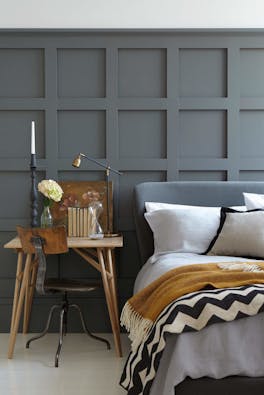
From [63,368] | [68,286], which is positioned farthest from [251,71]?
[63,368]

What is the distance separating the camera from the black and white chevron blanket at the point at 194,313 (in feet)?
8.73

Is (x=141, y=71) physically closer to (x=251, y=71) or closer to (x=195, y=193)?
(x=251, y=71)

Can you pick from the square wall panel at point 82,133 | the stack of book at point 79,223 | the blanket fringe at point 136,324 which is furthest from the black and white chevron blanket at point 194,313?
the square wall panel at point 82,133

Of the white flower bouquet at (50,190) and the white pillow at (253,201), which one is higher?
the white flower bouquet at (50,190)

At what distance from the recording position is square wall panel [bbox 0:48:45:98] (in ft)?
15.6

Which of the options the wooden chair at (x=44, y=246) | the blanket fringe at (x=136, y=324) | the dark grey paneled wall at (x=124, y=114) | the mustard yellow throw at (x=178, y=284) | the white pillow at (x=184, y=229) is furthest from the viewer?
the dark grey paneled wall at (x=124, y=114)

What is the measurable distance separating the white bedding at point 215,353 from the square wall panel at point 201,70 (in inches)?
Answer: 97.2

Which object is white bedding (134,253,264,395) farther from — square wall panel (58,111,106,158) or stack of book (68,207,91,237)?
square wall panel (58,111,106,158)

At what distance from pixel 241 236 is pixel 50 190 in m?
1.35

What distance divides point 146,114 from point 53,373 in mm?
2028

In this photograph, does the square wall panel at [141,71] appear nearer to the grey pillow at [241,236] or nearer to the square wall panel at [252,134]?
the square wall panel at [252,134]

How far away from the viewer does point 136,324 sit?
3191 mm

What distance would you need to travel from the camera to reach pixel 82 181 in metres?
4.75

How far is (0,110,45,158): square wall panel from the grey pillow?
1.50m
